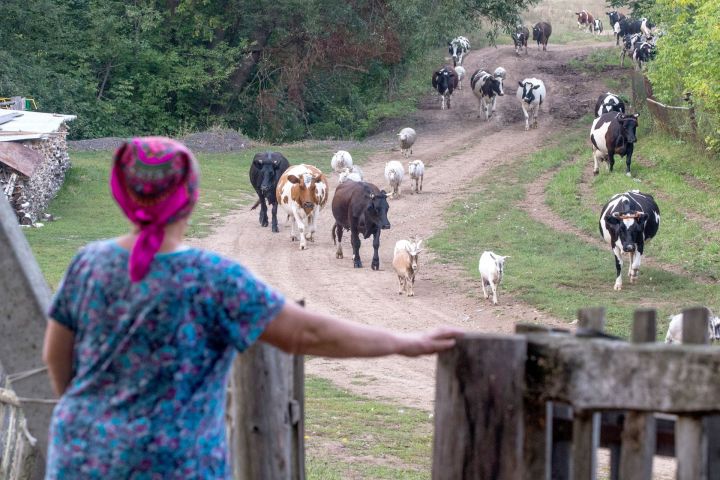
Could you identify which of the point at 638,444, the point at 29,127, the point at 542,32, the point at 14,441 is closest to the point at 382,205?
the point at 29,127

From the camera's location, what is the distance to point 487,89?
127 ft

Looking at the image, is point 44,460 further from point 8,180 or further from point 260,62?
point 260,62

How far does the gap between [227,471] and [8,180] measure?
19103 millimetres

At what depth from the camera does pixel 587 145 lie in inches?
1278

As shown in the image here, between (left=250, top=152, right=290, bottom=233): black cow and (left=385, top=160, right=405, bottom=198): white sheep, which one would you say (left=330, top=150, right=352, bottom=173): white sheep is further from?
(left=250, top=152, right=290, bottom=233): black cow

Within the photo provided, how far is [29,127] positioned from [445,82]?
62.0 feet

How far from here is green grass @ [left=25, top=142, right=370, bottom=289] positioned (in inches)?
786

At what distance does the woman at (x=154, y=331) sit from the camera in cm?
322

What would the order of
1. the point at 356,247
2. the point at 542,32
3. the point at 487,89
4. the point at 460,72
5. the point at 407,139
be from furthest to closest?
the point at 542,32
the point at 460,72
the point at 487,89
the point at 407,139
the point at 356,247

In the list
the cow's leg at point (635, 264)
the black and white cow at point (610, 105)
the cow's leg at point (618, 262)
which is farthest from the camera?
the black and white cow at point (610, 105)

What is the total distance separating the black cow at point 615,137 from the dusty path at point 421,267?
11.5 ft

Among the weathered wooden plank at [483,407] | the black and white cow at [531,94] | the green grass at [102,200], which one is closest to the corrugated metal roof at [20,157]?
the green grass at [102,200]

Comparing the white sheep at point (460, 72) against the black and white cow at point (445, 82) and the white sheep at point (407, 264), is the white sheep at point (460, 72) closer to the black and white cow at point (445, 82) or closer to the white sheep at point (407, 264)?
the black and white cow at point (445, 82)

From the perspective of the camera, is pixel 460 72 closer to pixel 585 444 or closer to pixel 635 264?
pixel 635 264
